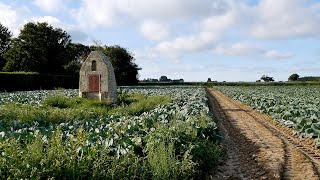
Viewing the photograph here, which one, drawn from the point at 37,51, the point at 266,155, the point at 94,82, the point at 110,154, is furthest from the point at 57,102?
the point at 37,51

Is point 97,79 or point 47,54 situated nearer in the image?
point 97,79

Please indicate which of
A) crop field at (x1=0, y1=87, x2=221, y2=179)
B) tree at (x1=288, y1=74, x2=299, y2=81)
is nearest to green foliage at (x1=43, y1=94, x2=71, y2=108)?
crop field at (x1=0, y1=87, x2=221, y2=179)

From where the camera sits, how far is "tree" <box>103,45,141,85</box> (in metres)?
62.5

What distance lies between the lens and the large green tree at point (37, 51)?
55.4m

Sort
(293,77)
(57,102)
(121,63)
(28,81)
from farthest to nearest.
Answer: (293,77) < (121,63) < (28,81) < (57,102)

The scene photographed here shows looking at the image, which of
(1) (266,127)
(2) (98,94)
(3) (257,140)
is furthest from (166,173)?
(2) (98,94)

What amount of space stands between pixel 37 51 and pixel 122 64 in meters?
14.8

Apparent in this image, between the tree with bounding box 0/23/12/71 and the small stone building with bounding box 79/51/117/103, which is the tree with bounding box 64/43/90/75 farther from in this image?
the small stone building with bounding box 79/51/117/103

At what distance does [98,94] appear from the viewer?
25500mm

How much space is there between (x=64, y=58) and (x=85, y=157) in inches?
2293

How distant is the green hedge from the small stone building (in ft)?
37.9

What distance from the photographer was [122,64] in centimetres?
6378

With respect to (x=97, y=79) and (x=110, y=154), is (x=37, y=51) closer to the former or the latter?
(x=97, y=79)

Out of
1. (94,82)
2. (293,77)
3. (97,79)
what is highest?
(293,77)
